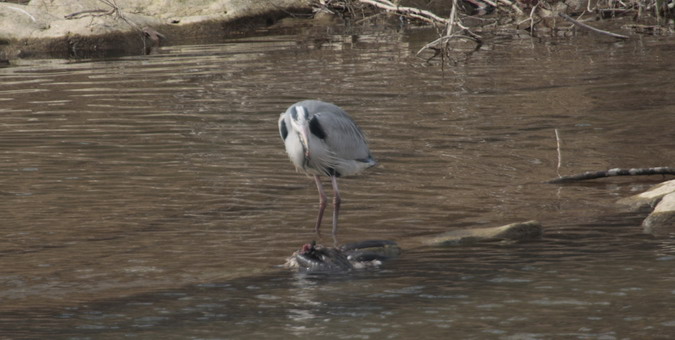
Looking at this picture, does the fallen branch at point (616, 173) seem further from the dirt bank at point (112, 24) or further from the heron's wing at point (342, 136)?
the dirt bank at point (112, 24)

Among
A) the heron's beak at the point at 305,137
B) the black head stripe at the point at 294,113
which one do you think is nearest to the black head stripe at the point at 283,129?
the black head stripe at the point at 294,113

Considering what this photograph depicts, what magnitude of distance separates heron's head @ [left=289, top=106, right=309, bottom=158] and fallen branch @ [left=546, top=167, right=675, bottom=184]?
2.73 metres

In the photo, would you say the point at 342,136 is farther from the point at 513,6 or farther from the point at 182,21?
the point at 182,21

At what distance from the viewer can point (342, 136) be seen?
7965 millimetres

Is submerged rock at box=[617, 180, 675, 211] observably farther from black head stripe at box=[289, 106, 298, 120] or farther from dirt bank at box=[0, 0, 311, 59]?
dirt bank at box=[0, 0, 311, 59]

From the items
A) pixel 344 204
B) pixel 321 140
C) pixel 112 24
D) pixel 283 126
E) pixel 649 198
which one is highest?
pixel 112 24

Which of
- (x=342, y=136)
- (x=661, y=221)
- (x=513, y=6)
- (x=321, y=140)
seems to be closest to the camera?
(x=661, y=221)

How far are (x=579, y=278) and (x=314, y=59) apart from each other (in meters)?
13.8

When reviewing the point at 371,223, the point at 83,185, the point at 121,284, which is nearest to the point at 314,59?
the point at 83,185

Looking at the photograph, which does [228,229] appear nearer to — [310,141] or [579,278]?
[310,141]

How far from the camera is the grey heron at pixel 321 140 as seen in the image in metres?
7.62

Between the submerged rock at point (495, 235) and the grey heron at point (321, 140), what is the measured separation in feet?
2.83

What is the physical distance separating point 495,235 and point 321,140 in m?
1.55

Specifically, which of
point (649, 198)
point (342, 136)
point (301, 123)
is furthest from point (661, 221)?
point (301, 123)
